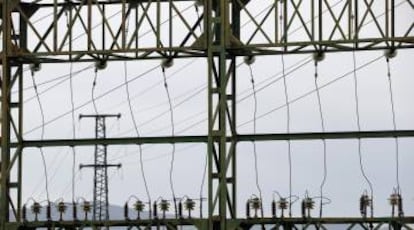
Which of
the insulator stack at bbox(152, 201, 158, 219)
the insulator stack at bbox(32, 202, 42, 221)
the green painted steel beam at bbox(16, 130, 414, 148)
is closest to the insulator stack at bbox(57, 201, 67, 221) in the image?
the insulator stack at bbox(32, 202, 42, 221)

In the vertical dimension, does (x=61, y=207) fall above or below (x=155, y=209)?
above

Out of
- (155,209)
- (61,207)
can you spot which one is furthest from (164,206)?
(61,207)

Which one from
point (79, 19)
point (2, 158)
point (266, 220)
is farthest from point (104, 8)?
point (266, 220)

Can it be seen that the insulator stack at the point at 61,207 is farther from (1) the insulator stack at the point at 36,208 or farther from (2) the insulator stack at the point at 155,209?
(2) the insulator stack at the point at 155,209

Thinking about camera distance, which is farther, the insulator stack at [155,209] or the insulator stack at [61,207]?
the insulator stack at [61,207]

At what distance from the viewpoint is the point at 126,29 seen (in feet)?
121

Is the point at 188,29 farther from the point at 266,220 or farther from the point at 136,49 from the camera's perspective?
the point at 266,220

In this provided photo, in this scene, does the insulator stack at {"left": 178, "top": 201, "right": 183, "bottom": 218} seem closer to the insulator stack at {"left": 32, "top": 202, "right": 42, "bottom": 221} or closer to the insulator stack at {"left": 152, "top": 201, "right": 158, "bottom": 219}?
the insulator stack at {"left": 152, "top": 201, "right": 158, "bottom": 219}

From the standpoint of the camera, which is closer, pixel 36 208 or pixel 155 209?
pixel 155 209

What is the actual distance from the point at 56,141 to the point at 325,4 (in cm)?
1014

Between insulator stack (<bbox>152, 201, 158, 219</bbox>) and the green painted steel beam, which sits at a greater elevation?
the green painted steel beam

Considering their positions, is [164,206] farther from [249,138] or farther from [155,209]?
[249,138]

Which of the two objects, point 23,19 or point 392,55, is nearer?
point 392,55

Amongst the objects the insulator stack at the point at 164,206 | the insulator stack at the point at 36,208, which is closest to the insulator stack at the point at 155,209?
the insulator stack at the point at 164,206
